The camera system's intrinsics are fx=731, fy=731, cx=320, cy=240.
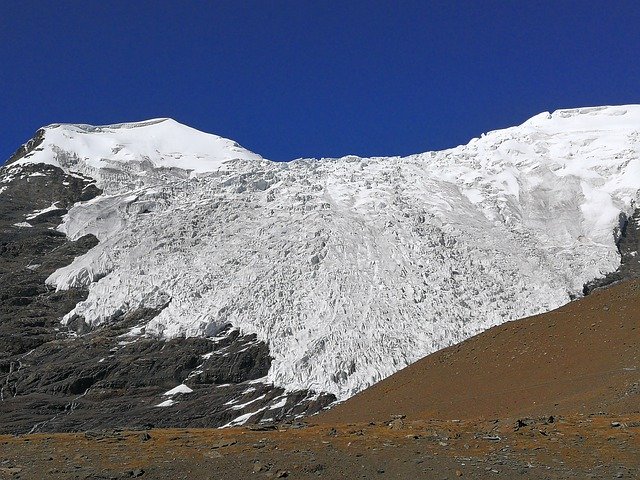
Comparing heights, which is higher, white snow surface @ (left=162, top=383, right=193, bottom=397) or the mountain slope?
the mountain slope

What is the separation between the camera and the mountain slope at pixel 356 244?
75.9m

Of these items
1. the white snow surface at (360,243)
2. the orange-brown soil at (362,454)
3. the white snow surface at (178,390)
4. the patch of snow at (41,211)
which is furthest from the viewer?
the patch of snow at (41,211)

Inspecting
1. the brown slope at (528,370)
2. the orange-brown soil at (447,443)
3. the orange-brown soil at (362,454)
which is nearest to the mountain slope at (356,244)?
the brown slope at (528,370)

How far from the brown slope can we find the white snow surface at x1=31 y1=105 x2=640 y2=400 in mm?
28254

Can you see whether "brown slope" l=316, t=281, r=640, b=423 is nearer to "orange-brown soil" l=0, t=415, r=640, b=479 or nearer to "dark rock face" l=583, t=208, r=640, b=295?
"orange-brown soil" l=0, t=415, r=640, b=479

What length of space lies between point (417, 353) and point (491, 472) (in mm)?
55379

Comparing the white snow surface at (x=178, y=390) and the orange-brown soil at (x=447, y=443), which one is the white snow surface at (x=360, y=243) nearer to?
the white snow surface at (x=178, y=390)

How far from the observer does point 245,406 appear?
A: 68.9 metres

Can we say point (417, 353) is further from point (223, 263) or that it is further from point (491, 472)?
point (491, 472)

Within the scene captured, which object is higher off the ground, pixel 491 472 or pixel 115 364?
pixel 115 364

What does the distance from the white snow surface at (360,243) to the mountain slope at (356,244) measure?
8.8 inches

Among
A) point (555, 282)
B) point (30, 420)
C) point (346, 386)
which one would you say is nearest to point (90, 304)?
point (30, 420)

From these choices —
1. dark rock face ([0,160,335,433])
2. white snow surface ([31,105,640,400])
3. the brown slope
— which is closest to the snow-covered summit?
white snow surface ([31,105,640,400])

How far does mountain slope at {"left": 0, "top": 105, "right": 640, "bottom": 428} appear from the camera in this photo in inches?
2987
